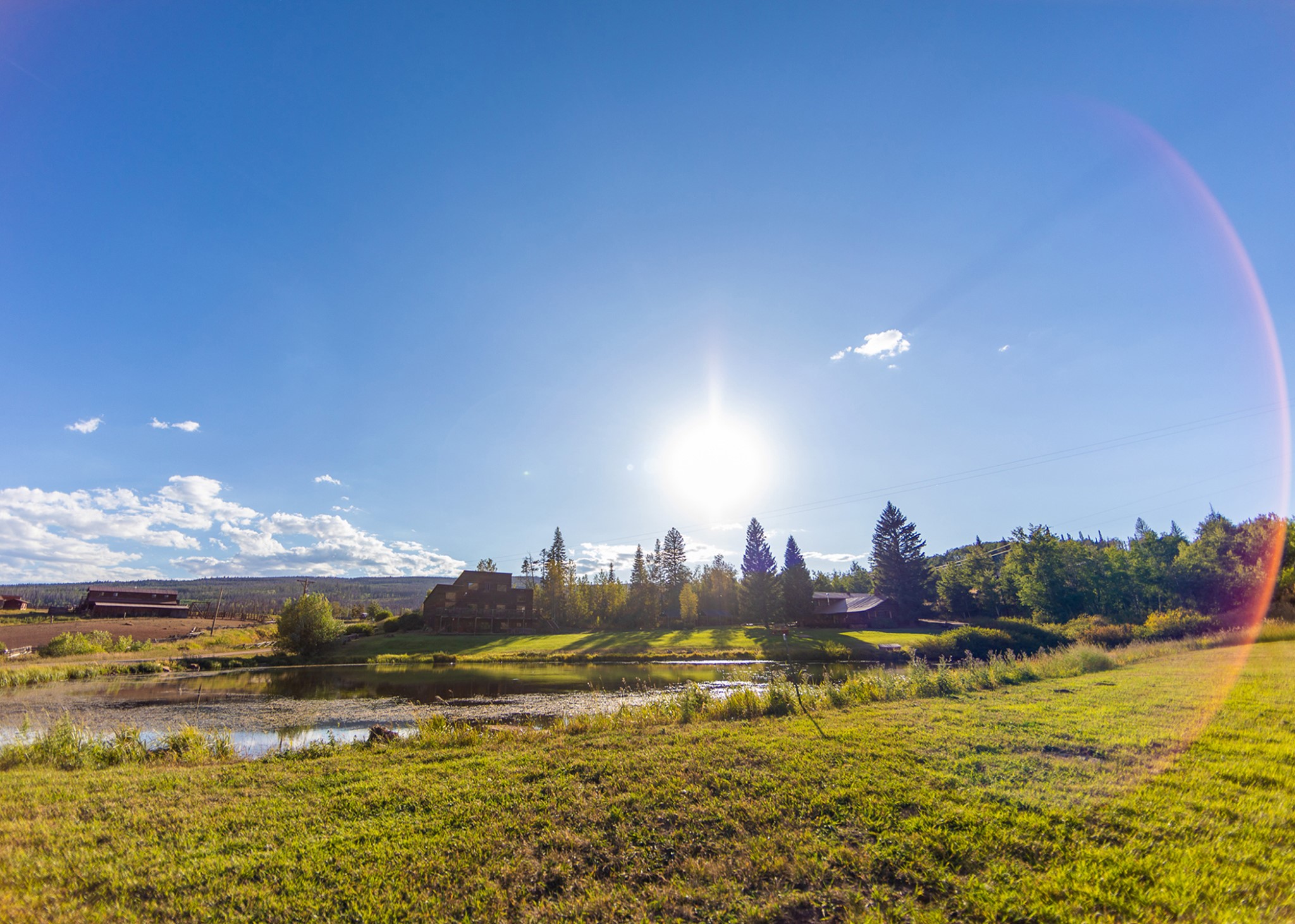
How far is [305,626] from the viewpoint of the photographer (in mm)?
46969

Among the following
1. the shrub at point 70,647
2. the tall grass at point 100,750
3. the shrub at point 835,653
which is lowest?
the shrub at point 835,653

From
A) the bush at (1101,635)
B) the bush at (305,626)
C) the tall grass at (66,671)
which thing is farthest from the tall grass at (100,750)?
the bush at (1101,635)

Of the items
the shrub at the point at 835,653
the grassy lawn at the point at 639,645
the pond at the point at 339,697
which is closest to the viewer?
the pond at the point at 339,697

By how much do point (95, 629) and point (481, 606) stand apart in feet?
129

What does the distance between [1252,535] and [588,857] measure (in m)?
80.3

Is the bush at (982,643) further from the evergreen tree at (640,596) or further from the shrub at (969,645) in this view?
the evergreen tree at (640,596)

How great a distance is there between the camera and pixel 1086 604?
6162 cm

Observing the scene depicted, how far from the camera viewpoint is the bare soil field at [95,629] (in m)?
48.8

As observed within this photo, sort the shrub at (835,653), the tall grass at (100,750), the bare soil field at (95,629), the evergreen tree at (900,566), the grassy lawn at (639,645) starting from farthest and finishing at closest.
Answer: the evergreen tree at (900,566)
the bare soil field at (95,629)
the grassy lawn at (639,645)
the shrub at (835,653)
the tall grass at (100,750)

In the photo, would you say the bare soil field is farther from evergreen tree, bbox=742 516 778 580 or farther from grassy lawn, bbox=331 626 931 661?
evergreen tree, bbox=742 516 778 580

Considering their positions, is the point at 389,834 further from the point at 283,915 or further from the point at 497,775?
the point at 497,775

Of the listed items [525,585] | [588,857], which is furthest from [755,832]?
[525,585]

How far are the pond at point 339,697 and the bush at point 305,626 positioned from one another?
5405mm

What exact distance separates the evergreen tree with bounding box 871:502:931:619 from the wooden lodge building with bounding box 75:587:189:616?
118 m
